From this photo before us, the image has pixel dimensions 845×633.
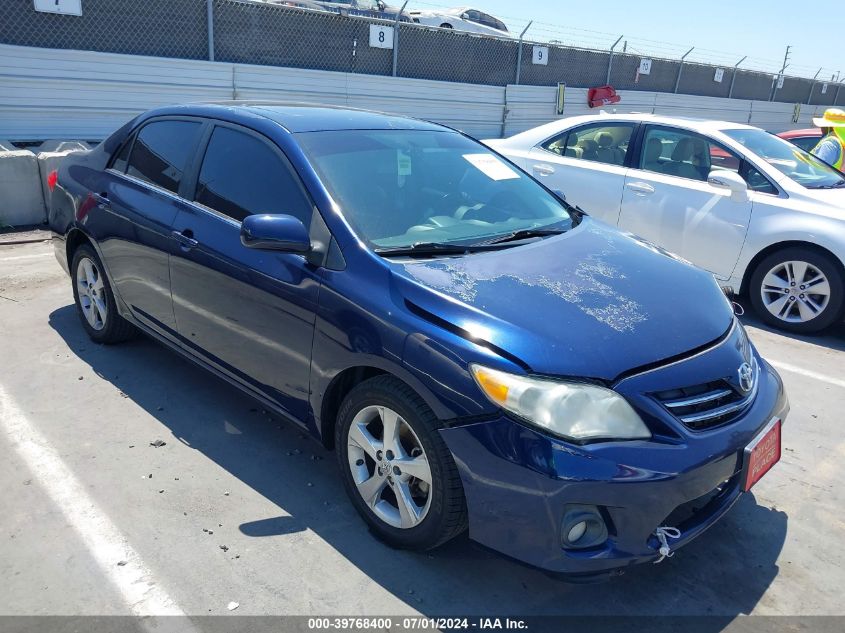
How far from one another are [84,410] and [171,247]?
1078mm

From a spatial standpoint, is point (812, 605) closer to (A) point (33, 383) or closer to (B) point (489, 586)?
(B) point (489, 586)

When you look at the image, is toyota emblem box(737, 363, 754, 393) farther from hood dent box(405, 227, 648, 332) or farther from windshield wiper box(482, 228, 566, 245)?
windshield wiper box(482, 228, 566, 245)

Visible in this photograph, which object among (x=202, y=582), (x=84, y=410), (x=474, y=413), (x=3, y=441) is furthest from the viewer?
(x=84, y=410)

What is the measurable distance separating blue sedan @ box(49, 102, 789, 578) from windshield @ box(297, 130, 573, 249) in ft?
0.05

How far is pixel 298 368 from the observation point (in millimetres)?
3029

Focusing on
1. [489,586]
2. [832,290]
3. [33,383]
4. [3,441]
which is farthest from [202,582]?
[832,290]

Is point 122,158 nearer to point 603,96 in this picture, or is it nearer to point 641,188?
point 641,188

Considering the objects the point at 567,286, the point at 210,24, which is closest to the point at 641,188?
the point at 567,286

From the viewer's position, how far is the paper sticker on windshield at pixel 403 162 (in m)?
3.42

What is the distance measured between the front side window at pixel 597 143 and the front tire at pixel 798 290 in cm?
170

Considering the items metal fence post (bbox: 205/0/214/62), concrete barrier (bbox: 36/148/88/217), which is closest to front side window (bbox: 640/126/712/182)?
concrete barrier (bbox: 36/148/88/217)

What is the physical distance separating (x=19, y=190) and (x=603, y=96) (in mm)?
14030

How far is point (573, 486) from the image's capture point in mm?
2213

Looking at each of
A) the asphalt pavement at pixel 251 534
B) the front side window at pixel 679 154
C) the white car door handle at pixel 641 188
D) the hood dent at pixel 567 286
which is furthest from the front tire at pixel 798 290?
the hood dent at pixel 567 286
